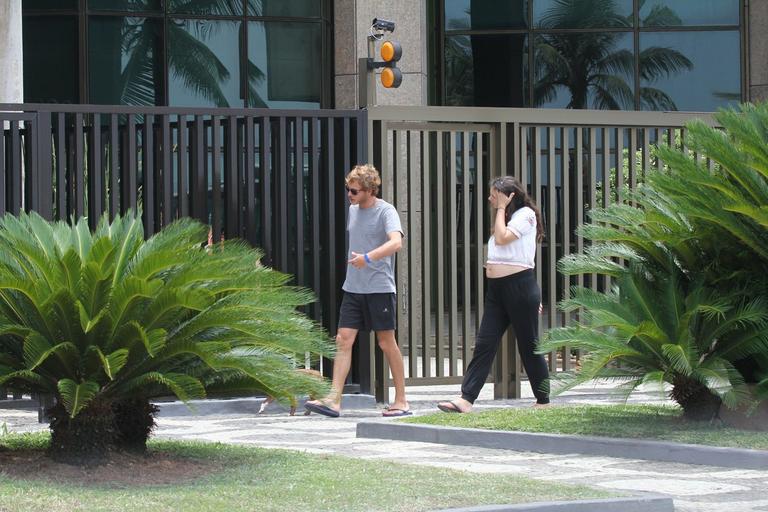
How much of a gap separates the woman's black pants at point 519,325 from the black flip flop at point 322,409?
1.01 m

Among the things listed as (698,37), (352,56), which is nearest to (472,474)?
(352,56)

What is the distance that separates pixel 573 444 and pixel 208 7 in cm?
1362

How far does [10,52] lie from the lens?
14609 mm

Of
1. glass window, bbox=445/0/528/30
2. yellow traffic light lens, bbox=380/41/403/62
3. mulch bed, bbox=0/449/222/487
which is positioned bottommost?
mulch bed, bbox=0/449/222/487

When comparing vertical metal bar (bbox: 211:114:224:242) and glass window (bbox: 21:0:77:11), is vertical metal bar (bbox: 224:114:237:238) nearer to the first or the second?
vertical metal bar (bbox: 211:114:224:242)

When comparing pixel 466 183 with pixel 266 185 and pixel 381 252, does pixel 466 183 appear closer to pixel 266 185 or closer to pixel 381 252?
pixel 266 185

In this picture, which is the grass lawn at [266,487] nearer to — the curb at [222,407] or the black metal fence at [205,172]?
the curb at [222,407]

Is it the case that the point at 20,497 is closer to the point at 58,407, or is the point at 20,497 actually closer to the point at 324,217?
the point at 58,407

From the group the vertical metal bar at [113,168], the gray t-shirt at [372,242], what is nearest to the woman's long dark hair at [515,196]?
the gray t-shirt at [372,242]

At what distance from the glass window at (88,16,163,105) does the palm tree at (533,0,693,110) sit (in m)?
5.54

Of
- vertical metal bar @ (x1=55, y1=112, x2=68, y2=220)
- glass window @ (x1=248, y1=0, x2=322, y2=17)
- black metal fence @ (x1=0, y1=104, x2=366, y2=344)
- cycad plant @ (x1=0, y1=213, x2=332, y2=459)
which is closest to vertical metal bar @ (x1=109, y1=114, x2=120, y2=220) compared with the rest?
black metal fence @ (x1=0, y1=104, x2=366, y2=344)

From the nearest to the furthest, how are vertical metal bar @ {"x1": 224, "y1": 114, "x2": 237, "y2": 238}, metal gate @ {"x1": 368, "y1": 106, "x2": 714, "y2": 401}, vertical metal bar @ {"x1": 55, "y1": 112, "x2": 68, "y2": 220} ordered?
vertical metal bar @ {"x1": 55, "y1": 112, "x2": 68, "y2": 220}, vertical metal bar @ {"x1": 224, "y1": 114, "x2": 237, "y2": 238}, metal gate @ {"x1": 368, "y1": 106, "x2": 714, "y2": 401}

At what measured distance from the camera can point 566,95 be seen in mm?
22141

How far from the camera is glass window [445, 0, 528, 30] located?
21.9 metres
